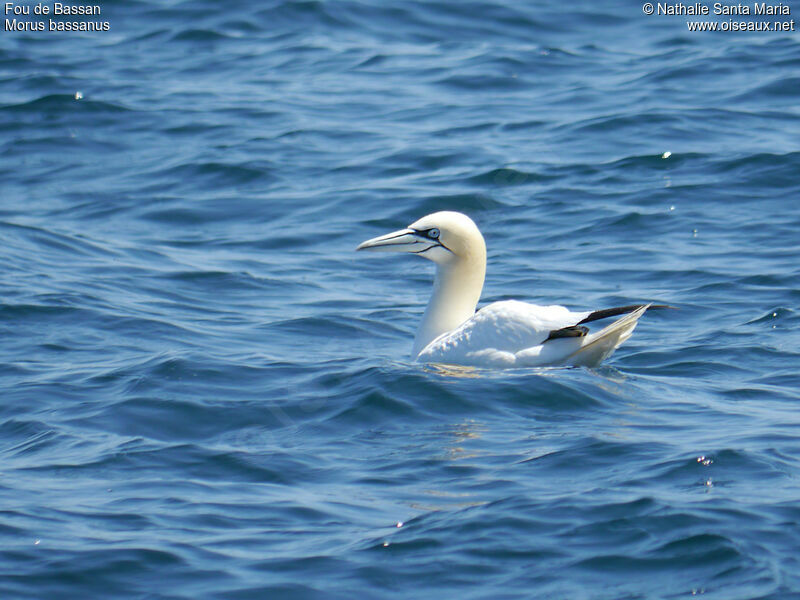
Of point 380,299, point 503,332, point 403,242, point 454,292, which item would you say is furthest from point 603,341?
point 380,299

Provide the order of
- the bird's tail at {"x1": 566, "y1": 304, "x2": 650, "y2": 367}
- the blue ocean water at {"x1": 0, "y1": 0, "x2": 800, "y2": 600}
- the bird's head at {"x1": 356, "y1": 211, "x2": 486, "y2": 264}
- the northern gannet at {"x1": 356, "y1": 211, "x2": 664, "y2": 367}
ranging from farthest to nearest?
the bird's head at {"x1": 356, "y1": 211, "x2": 486, "y2": 264}, the northern gannet at {"x1": 356, "y1": 211, "x2": 664, "y2": 367}, the bird's tail at {"x1": 566, "y1": 304, "x2": 650, "y2": 367}, the blue ocean water at {"x1": 0, "y1": 0, "x2": 800, "y2": 600}

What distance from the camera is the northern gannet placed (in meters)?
7.81

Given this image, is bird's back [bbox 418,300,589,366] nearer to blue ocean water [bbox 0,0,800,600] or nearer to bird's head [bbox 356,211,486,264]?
blue ocean water [bbox 0,0,800,600]

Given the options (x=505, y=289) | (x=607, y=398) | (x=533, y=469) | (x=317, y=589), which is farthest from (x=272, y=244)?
(x=317, y=589)

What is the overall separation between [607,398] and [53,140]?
10083mm

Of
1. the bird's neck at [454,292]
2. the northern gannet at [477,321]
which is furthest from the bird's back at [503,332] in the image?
the bird's neck at [454,292]

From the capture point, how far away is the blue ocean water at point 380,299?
201 inches

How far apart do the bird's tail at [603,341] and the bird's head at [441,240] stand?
1.28 m

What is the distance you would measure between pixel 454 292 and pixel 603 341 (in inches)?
59.2

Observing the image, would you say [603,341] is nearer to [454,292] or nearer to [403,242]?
[454,292]

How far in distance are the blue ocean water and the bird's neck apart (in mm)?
601

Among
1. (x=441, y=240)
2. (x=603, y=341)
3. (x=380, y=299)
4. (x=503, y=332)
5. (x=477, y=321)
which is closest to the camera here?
(x=603, y=341)

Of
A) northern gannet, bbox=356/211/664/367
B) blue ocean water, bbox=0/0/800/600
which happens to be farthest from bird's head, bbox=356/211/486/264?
blue ocean water, bbox=0/0/800/600

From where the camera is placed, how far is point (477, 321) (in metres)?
8.14
